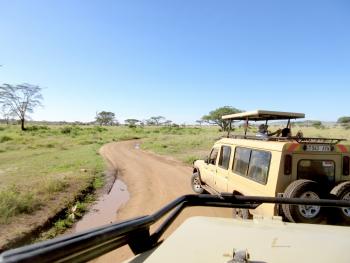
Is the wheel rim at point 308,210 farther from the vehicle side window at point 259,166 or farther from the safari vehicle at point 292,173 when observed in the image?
the vehicle side window at point 259,166

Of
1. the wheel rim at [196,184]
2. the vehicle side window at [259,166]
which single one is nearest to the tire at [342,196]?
the vehicle side window at [259,166]

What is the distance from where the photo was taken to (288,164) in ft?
20.8

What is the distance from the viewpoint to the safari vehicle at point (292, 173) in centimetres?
587

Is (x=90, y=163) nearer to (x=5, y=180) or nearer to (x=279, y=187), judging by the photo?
(x=5, y=180)

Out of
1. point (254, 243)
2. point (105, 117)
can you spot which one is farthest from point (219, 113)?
point (254, 243)

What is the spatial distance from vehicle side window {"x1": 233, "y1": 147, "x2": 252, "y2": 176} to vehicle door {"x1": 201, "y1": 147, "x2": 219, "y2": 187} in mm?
1282

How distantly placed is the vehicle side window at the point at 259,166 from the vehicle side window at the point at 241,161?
0.72 ft

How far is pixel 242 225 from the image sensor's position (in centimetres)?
278

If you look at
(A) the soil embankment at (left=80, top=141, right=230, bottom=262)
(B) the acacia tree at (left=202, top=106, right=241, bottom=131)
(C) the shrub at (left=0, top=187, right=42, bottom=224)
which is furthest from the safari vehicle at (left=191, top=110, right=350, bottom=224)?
(B) the acacia tree at (left=202, top=106, right=241, bottom=131)

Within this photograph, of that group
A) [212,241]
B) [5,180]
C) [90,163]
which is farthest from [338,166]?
[90,163]

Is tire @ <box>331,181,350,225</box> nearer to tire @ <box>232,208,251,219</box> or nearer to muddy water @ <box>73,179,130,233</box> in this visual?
tire @ <box>232,208,251,219</box>

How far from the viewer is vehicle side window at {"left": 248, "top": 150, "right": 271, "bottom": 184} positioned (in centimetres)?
664

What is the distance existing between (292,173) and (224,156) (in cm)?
260

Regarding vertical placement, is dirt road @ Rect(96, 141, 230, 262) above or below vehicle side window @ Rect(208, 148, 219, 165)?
below
